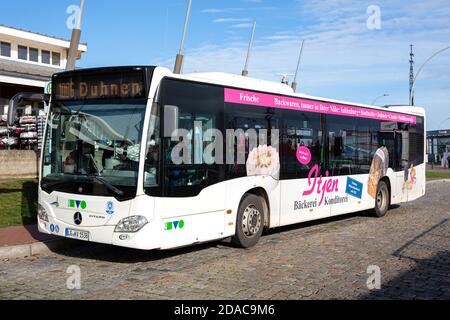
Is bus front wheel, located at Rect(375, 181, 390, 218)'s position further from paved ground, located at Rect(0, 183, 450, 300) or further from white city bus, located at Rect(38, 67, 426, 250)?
white city bus, located at Rect(38, 67, 426, 250)

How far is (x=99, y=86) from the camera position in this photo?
8188 millimetres

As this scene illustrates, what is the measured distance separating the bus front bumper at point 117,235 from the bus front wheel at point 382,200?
8.41 m

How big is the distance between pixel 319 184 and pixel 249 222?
8.97 feet

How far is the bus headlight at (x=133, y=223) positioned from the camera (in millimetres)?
7570

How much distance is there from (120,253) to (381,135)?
837 cm

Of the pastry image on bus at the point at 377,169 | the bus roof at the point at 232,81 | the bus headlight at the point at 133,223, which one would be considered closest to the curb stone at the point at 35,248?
the bus headlight at the point at 133,223

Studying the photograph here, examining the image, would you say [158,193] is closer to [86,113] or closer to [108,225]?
[108,225]

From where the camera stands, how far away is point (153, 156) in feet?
25.2

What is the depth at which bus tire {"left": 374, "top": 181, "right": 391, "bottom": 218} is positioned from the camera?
14.5 meters

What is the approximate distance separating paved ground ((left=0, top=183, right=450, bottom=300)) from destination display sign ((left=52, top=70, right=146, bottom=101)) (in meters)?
2.58

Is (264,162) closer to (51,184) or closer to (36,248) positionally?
(51,184)

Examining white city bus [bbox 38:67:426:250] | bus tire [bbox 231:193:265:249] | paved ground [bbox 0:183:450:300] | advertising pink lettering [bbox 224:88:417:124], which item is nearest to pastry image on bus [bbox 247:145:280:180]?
white city bus [bbox 38:67:426:250]

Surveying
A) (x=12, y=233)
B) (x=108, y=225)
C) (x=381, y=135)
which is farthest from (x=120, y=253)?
(x=381, y=135)

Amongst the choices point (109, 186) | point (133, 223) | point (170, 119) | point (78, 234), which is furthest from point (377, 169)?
point (78, 234)
